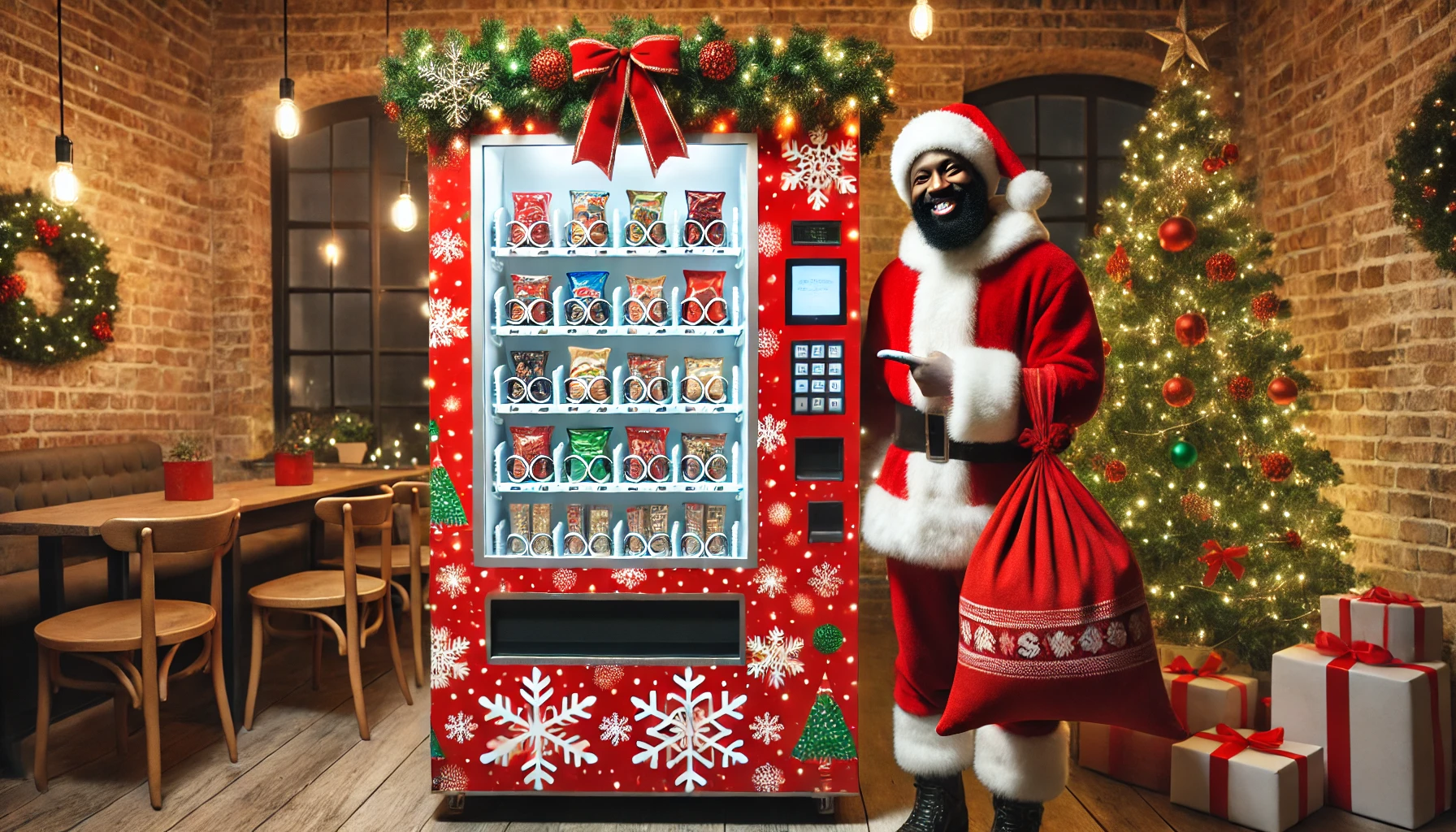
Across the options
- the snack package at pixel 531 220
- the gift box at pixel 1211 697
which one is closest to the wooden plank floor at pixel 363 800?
the gift box at pixel 1211 697

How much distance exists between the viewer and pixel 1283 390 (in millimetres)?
3254

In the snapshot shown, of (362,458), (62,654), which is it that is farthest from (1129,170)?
(62,654)

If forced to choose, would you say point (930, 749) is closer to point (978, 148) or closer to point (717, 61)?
point (978, 148)

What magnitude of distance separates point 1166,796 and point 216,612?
338 cm

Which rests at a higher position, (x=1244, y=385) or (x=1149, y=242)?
(x=1149, y=242)

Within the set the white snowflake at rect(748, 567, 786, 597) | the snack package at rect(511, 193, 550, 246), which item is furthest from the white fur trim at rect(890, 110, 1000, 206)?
the white snowflake at rect(748, 567, 786, 597)

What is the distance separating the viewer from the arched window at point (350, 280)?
5.54 m

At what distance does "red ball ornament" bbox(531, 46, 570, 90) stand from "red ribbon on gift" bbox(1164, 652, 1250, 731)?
288cm

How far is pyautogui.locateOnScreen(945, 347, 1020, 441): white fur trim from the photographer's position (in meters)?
2.10

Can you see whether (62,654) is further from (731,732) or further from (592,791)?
(731,732)

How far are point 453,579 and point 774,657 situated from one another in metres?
1.02

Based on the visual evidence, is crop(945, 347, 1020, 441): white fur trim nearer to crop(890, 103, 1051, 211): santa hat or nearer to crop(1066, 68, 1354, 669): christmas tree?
crop(890, 103, 1051, 211): santa hat

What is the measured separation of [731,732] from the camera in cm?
258

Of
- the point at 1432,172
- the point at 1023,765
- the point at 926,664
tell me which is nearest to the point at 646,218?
the point at 926,664
